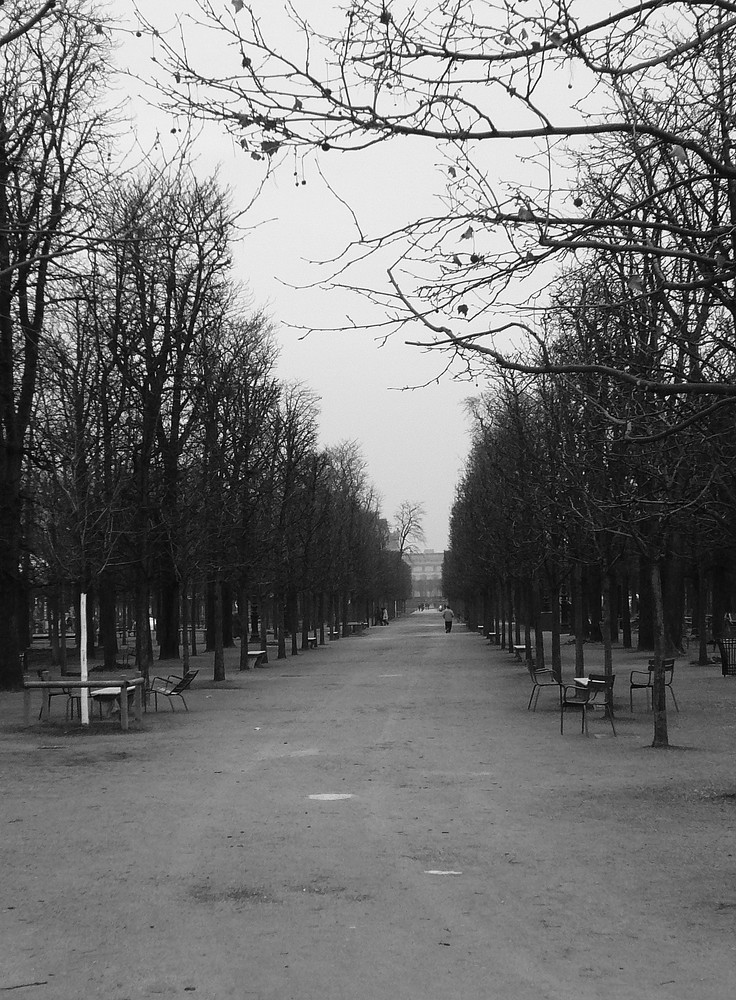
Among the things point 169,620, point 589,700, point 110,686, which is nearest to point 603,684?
point 589,700

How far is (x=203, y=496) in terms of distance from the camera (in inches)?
1264

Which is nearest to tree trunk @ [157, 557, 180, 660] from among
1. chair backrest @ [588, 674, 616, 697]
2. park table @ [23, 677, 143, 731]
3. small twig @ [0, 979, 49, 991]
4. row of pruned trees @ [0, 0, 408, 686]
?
row of pruned trees @ [0, 0, 408, 686]

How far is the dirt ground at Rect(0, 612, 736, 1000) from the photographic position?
6.47 m

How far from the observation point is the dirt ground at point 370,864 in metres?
6.47

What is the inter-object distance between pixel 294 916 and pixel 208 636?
1862 inches

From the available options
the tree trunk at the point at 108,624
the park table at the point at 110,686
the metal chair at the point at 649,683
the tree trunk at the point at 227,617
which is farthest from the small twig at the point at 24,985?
the tree trunk at the point at 227,617

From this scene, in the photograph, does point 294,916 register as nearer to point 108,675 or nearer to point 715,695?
point 715,695

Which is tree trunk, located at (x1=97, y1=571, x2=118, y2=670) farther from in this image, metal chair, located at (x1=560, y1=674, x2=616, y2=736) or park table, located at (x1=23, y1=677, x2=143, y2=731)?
metal chair, located at (x1=560, y1=674, x2=616, y2=736)

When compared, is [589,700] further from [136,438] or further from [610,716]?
→ [136,438]

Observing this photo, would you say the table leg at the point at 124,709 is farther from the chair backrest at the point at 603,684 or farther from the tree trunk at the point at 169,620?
the tree trunk at the point at 169,620

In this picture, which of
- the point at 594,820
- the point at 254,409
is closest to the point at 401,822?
the point at 594,820

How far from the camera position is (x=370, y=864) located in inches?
371

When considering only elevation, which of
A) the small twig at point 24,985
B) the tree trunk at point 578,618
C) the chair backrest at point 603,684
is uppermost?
the tree trunk at point 578,618

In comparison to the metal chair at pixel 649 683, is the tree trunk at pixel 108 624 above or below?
above
